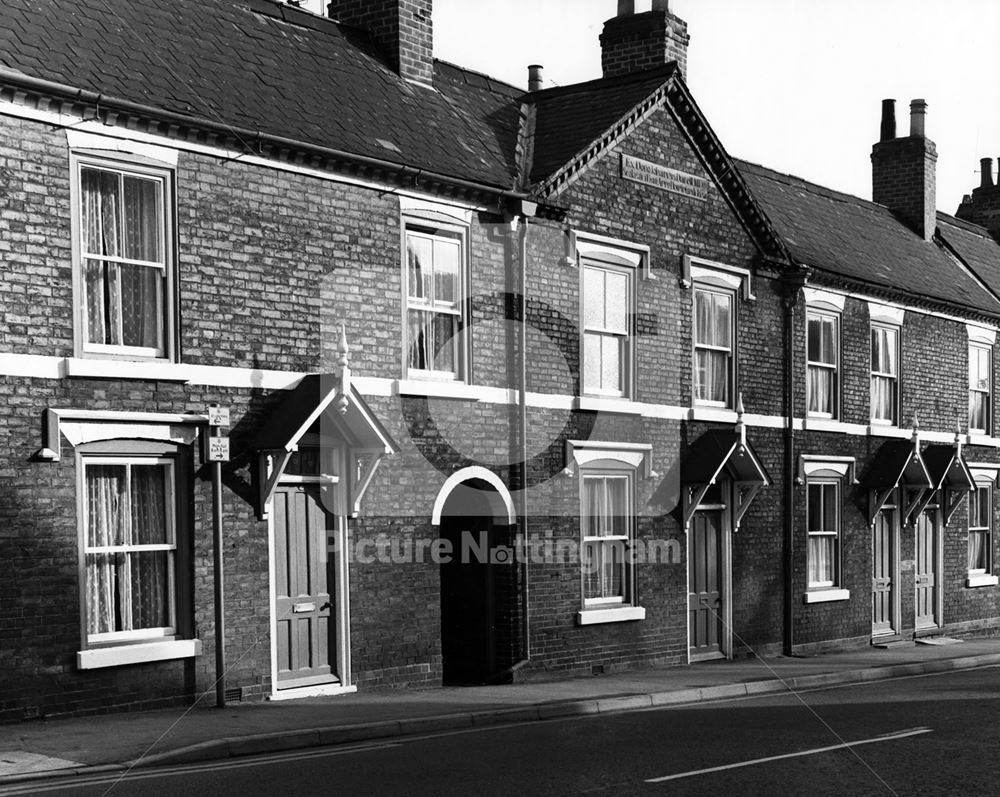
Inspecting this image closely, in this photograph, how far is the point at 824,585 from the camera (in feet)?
78.2

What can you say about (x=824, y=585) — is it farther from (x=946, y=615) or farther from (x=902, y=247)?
(x=902, y=247)

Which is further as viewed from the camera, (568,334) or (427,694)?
(568,334)

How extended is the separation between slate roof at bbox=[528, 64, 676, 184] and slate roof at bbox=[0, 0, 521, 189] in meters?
0.48

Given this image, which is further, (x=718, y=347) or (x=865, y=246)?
(x=865, y=246)

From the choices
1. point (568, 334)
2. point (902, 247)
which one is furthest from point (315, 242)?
point (902, 247)

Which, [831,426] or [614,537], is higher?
[831,426]

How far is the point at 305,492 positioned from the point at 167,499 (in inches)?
76.1

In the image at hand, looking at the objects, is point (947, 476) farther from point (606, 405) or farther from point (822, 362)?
point (606, 405)

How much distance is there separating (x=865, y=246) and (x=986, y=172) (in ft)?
37.7

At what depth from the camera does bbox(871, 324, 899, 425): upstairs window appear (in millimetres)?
25469

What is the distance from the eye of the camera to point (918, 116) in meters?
30.1

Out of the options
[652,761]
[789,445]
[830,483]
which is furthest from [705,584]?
[652,761]

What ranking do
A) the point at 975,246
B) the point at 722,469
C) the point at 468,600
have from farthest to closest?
the point at 975,246, the point at 722,469, the point at 468,600

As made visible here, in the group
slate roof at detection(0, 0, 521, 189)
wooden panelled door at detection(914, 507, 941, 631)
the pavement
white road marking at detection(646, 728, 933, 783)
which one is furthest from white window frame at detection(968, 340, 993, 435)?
white road marking at detection(646, 728, 933, 783)
